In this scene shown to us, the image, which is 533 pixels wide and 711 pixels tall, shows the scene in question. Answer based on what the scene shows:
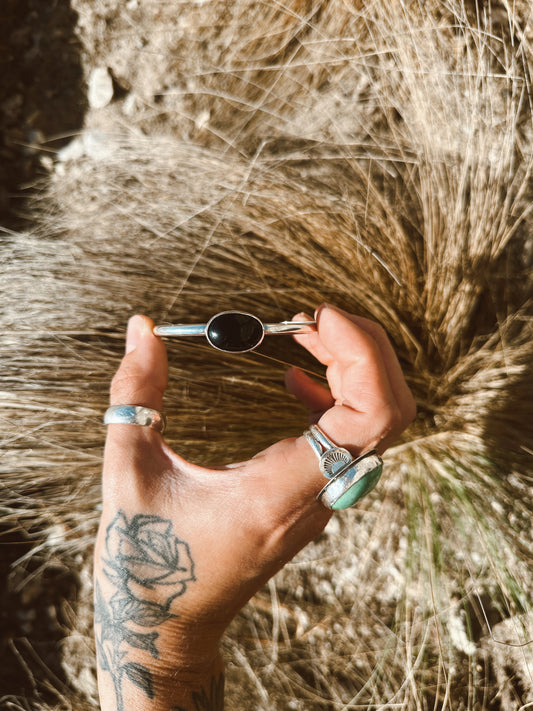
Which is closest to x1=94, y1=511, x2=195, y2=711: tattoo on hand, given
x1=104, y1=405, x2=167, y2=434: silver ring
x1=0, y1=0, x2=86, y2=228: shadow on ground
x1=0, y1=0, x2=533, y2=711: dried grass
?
x1=104, y1=405, x2=167, y2=434: silver ring

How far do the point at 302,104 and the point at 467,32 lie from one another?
0.42m

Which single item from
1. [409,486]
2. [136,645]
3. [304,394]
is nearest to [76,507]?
[136,645]

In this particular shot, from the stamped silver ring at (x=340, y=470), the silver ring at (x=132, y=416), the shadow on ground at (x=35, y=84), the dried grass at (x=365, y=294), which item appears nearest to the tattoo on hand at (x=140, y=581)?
the silver ring at (x=132, y=416)

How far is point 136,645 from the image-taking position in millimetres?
1062

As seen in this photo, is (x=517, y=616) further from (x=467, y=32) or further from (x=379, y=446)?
(x=467, y=32)

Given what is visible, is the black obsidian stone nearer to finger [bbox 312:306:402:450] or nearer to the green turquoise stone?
finger [bbox 312:306:402:450]

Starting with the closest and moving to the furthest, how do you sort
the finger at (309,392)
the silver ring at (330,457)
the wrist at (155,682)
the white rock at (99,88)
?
the silver ring at (330,457)
the wrist at (155,682)
the finger at (309,392)
the white rock at (99,88)

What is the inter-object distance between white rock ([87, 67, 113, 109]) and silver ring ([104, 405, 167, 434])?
1.02 meters

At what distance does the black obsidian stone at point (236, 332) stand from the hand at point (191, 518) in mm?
126

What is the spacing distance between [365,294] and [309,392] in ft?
0.94

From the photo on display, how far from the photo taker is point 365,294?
1.36 meters

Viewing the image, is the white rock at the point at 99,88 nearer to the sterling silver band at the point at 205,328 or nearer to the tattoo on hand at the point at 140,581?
the sterling silver band at the point at 205,328

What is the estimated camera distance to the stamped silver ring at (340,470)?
0.96 metres

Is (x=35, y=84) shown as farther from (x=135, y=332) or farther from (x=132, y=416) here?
(x=132, y=416)
